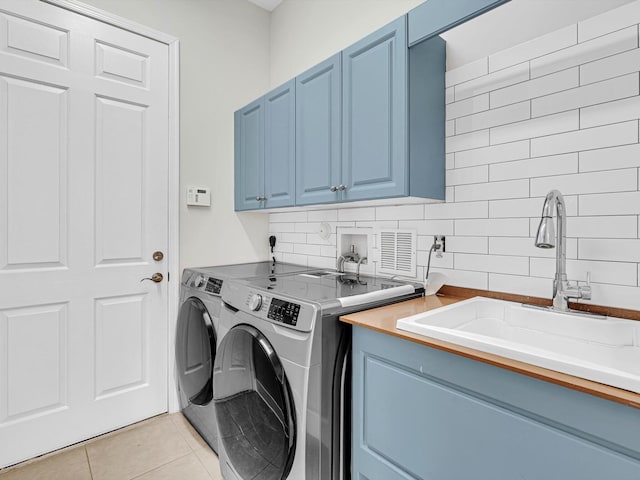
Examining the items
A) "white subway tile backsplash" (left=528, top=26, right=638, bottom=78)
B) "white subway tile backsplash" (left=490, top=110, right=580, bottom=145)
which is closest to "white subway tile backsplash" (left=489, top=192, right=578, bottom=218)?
"white subway tile backsplash" (left=490, top=110, right=580, bottom=145)

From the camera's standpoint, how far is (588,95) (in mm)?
1242

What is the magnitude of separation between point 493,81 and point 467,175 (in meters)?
0.42

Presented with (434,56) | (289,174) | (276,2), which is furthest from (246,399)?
(276,2)

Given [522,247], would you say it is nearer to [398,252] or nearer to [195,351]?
[398,252]

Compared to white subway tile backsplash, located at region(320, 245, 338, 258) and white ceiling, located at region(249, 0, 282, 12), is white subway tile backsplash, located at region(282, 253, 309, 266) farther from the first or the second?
white ceiling, located at region(249, 0, 282, 12)

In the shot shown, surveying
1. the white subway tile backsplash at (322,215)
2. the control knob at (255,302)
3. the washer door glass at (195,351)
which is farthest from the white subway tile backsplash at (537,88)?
the washer door glass at (195,351)

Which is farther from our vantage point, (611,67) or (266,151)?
(266,151)

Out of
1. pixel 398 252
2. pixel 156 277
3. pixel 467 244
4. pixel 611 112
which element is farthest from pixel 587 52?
pixel 156 277

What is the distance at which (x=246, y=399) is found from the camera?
59.8 inches

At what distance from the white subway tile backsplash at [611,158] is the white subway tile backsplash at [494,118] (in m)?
0.29

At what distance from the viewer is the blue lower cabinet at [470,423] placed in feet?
2.38

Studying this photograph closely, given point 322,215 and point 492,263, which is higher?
point 322,215

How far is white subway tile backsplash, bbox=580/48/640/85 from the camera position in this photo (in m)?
1.15

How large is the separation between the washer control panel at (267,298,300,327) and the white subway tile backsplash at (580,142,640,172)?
1214 millimetres
